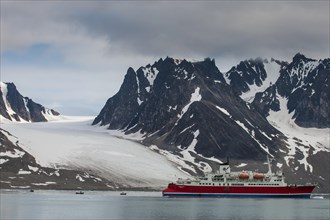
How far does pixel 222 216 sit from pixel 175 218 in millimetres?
13326

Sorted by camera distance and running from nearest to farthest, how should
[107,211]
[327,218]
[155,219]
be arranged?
[155,219] → [327,218] → [107,211]

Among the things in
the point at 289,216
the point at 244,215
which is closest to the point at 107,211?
the point at 244,215

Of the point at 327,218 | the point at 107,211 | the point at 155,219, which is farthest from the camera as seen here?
the point at 107,211

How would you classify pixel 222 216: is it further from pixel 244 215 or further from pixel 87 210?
pixel 87 210

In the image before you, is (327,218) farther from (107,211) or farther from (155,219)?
(107,211)

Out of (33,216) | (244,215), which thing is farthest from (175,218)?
(33,216)

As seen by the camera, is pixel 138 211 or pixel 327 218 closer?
pixel 327 218

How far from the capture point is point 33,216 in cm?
14425

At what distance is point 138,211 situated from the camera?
547 ft

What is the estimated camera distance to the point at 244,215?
158250mm

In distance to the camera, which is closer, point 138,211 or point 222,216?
point 222,216

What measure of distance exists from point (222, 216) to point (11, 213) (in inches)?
1898

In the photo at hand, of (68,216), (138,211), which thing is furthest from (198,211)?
(68,216)

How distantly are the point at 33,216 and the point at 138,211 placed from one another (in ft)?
103
